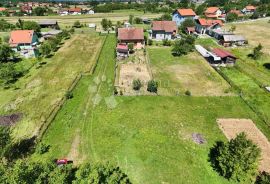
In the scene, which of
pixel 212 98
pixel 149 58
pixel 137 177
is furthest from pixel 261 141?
pixel 149 58

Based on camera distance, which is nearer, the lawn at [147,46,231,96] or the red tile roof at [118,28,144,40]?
the lawn at [147,46,231,96]

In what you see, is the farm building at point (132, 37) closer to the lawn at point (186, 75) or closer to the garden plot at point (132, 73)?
the garden plot at point (132, 73)

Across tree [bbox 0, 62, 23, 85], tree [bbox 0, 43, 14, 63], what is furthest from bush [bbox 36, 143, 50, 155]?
tree [bbox 0, 43, 14, 63]

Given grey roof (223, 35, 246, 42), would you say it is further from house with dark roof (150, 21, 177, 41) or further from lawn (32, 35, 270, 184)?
lawn (32, 35, 270, 184)

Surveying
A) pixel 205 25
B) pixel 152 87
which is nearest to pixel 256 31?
pixel 205 25

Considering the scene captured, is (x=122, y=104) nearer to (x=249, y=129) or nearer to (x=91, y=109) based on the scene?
(x=91, y=109)

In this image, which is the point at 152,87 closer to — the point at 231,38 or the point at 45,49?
the point at 45,49
